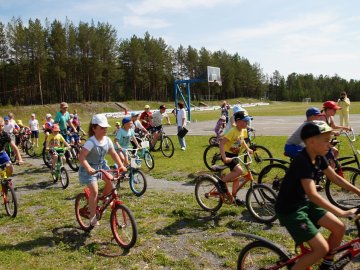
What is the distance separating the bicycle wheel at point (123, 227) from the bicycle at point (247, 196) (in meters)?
1.78

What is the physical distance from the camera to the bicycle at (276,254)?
3330 mm

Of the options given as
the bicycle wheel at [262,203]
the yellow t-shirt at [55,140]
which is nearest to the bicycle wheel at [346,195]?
the bicycle wheel at [262,203]

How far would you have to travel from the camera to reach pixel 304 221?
3244mm

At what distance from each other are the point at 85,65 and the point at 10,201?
5581 cm

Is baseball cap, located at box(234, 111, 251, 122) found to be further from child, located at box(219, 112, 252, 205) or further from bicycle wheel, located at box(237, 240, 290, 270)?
bicycle wheel, located at box(237, 240, 290, 270)

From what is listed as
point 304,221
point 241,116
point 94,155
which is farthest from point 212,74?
point 304,221

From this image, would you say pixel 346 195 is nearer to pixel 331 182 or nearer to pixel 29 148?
pixel 331 182

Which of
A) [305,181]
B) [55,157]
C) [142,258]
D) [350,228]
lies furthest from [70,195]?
[305,181]

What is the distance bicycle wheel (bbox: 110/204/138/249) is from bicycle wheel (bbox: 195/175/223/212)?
1781 mm

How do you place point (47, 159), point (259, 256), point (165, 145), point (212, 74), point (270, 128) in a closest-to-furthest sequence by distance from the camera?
point (259, 256), point (47, 159), point (165, 145), point (270, 128), point (212, 74)

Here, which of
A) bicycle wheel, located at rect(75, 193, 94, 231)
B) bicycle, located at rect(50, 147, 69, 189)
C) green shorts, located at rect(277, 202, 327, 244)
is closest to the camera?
green shorts, located at rect(277, 202, 327, 244)

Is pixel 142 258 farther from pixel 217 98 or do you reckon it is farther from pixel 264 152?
pixel 217 98

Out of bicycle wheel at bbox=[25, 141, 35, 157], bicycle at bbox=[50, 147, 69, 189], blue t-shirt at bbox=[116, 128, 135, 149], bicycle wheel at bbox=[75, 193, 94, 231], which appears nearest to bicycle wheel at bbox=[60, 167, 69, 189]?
bicycle at bbox=[50, 147, 69, 189]

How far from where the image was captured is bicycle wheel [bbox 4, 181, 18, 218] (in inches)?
281
